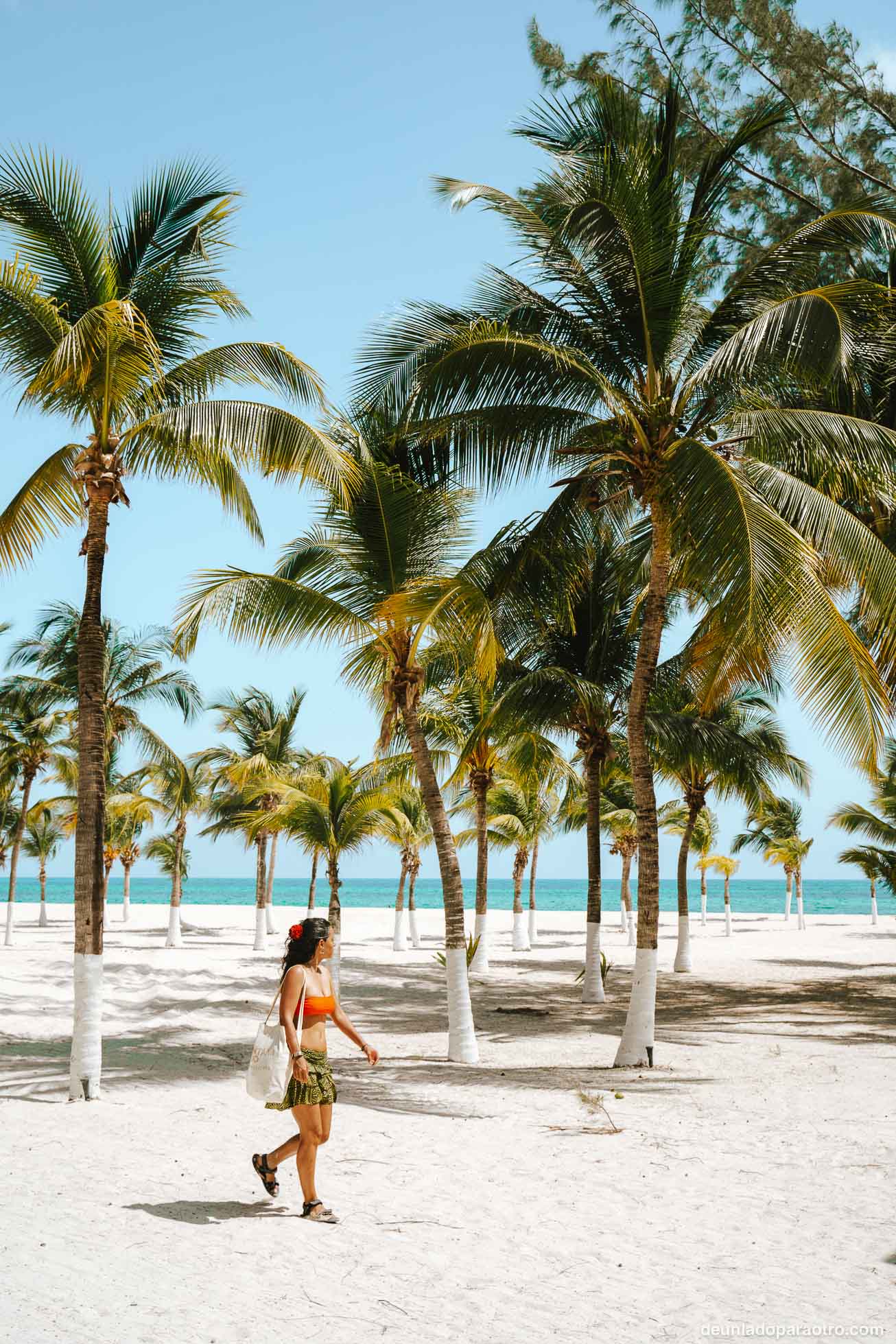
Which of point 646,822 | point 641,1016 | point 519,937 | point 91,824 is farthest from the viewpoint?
point 519,937

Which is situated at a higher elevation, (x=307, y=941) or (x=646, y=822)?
(x=646, y=822)

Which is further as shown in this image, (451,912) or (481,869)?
(481,869)

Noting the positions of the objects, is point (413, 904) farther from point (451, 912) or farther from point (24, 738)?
point (451, 912)

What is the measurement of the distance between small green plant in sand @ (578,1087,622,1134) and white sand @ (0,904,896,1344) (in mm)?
115

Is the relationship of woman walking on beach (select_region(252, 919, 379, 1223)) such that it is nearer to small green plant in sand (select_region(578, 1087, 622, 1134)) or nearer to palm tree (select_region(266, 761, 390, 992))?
small green plant in sand (select_region(578, 1087, 622, 1134))

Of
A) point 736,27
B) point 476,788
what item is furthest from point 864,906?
point 736,27

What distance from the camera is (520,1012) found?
1627 centimetres

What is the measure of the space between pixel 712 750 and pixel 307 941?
48.9 feet

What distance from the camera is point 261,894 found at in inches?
1142

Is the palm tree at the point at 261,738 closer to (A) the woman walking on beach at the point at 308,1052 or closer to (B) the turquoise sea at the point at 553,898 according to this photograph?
(A) the woman walking on beach at the point at 308,1052

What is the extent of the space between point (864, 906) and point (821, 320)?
104576 millimetres

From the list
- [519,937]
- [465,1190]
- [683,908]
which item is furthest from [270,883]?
[465,1190]

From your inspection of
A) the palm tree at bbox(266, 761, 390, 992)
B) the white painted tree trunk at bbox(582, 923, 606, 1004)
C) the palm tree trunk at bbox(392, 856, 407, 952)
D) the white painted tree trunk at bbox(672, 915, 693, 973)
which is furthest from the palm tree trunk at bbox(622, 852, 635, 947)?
the palm tree at bbox(266, 761, 390, 992)

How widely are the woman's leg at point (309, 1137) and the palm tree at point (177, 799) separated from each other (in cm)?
2201
